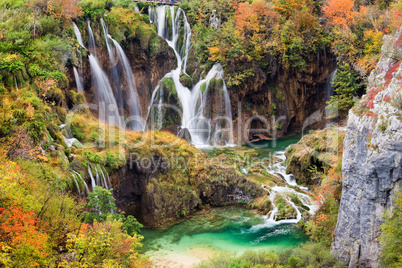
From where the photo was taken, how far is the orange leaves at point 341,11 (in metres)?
27.0

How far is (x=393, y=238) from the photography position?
9.25 m

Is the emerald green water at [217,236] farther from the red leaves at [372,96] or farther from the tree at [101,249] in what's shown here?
the red leaves at [372,96]

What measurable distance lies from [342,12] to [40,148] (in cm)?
2760

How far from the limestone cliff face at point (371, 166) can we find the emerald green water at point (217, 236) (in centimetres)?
333

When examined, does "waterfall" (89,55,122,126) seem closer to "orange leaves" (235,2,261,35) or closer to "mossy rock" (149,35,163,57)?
"mossy rock" (149,35,163,57)

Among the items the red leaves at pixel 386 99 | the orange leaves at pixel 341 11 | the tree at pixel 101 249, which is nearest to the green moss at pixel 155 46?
the orange leaves at pixel 341 11

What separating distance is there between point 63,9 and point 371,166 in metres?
22.6

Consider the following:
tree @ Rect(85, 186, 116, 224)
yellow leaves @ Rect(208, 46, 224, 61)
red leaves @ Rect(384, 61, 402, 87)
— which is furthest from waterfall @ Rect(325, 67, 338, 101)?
tree @ Rect(85, 186, 116, 224)

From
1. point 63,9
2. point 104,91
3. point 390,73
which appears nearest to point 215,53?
point 104,91

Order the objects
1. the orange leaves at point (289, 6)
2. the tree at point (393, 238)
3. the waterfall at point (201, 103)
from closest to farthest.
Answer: the tree at point (393, 238) → the waterfall at point (201, 103) → the orange leaves at point (289, 6)

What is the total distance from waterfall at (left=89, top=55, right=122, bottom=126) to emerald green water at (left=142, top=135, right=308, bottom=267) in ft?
39.1

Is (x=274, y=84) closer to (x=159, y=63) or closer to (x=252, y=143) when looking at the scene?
(x=252, y=143)

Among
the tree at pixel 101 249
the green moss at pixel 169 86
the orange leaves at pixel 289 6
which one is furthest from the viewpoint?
the orange leaves at pixel 289 6

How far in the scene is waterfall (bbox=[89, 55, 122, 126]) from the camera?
24391mm
